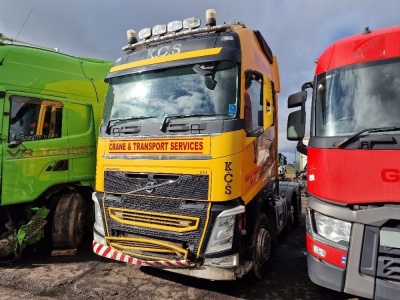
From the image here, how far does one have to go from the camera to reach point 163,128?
3.79 meters

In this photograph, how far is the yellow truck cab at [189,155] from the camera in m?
3.46

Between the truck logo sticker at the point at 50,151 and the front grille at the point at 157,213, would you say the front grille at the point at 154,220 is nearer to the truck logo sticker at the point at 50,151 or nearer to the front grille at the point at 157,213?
the front grille at the point at 157,213

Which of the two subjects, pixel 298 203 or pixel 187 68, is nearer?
pixel 187 68

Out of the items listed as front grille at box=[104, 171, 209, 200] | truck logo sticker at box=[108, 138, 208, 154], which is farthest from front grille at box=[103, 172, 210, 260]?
truck logo sticker at box=[108, 138, 208, 154]

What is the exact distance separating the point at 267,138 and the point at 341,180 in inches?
67.1

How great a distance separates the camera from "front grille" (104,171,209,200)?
351 centimetres

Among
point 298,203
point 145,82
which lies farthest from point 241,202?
point 298,203

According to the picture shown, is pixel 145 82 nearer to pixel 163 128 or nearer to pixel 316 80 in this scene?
pixel 163 128

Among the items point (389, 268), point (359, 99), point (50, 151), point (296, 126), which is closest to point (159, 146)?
point (296, 126)

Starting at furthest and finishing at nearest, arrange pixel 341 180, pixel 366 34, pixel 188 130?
pixel 188 130 → pixel 366 34 → pixel 341 180

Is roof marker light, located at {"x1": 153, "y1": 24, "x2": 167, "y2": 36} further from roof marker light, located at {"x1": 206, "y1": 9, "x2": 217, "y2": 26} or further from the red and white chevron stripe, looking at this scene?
the red and white chevron stripe

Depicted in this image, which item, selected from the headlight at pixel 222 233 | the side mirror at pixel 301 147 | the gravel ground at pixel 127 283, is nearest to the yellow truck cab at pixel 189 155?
the headlight at pixel 222 233

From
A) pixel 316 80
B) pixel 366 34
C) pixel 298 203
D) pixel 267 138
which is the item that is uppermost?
pixel 366 34

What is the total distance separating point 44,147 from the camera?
5.16 meters
